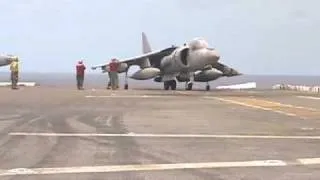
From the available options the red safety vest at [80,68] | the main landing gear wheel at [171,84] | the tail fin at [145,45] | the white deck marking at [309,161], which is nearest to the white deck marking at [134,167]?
the white deck marking at [309,161]

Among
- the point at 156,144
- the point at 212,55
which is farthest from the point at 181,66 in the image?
the point at 156,144

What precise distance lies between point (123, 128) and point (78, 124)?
4.59 feet

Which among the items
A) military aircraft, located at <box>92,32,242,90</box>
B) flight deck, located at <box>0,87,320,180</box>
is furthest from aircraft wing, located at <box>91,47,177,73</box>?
flight deck, located at <box>0,87,320,180</box>

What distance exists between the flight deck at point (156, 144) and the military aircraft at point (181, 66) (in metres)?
21.7

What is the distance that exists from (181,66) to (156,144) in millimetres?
31464

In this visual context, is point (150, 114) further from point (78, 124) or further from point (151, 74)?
point (151, 74)

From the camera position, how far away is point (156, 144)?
11961 millimetres

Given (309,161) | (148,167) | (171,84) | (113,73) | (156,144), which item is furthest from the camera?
(171,84)

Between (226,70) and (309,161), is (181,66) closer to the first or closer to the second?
(226,70)

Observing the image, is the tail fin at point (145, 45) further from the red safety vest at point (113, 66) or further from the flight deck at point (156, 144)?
the flight deck at point (156, 144)

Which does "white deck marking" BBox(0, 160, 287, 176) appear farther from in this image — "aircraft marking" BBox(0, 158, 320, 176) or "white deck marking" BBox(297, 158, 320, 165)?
"white deck marking" BBox(297, 158, 320, 165)

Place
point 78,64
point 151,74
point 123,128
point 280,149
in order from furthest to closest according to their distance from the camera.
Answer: point 151,74 → point 78,64 → point 123,128 → point 280,149

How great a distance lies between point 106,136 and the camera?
517 inches

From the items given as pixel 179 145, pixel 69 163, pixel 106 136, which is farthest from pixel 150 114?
pixel 69 163
